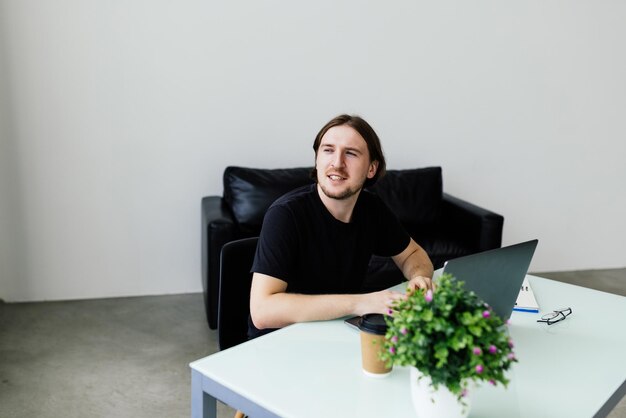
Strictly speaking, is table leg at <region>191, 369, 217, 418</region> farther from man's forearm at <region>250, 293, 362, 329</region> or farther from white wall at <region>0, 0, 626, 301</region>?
white wall at <region>0, 0, 626, 301</region>

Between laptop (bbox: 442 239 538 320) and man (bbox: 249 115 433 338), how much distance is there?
0.66 feet

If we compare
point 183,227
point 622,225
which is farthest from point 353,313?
point 622,225

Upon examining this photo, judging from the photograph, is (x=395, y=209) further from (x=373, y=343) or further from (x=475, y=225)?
(x=373, y=343)

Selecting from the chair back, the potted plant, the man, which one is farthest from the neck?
the potted plant

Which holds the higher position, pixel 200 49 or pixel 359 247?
pixel 200 49

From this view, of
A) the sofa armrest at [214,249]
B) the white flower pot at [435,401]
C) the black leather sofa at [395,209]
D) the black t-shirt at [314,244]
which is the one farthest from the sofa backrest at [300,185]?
the white flower pot at [435,401]

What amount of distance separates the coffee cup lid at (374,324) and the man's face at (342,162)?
59cm

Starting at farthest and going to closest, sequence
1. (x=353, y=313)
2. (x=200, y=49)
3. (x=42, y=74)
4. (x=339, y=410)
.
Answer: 1. (x=200, y=49)
2. (x=42, y=74)
3. (x=353, y=313)
4. (x=339, y=410)

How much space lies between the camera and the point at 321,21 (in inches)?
161

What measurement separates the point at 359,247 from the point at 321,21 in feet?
7.78

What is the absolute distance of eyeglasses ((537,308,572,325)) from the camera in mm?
1862

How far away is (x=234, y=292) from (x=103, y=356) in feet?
4.96

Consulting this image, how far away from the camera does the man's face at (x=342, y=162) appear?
6.43 ft

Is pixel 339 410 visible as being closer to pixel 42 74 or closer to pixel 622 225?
pixel 42 74
